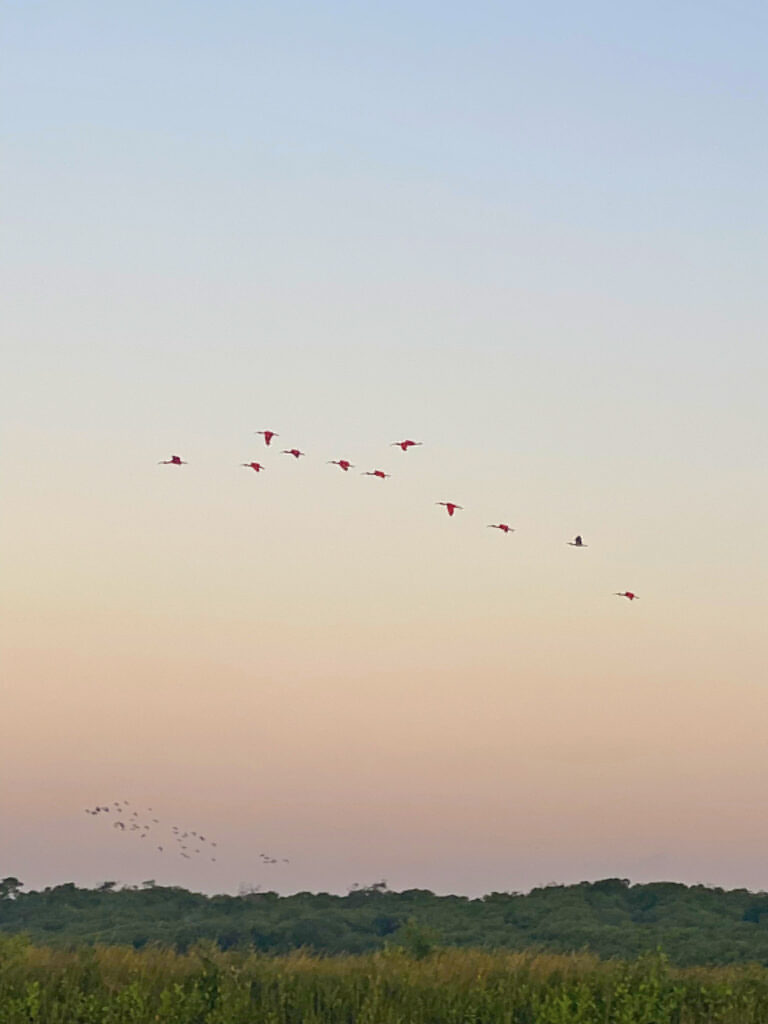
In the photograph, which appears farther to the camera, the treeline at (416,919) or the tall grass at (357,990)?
the treeline at (416,919)

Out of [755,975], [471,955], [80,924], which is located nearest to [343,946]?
[80,924]

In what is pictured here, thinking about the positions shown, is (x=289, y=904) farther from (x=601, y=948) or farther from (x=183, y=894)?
(x=601, y=948)

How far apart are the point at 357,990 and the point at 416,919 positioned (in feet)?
56.5

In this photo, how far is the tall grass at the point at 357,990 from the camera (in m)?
25.6

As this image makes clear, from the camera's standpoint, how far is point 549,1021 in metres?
25.5

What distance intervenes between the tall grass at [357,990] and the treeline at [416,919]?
1062cm

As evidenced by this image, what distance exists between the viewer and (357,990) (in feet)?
86.6

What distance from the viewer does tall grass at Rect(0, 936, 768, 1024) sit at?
83.9 ft

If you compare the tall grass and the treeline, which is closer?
the tall grass

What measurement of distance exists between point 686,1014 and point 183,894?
33.1m

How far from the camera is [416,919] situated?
4322cm

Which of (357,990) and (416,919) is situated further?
(416,919)

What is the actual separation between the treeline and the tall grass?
34.8 feet

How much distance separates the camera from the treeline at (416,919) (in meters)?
42.0
